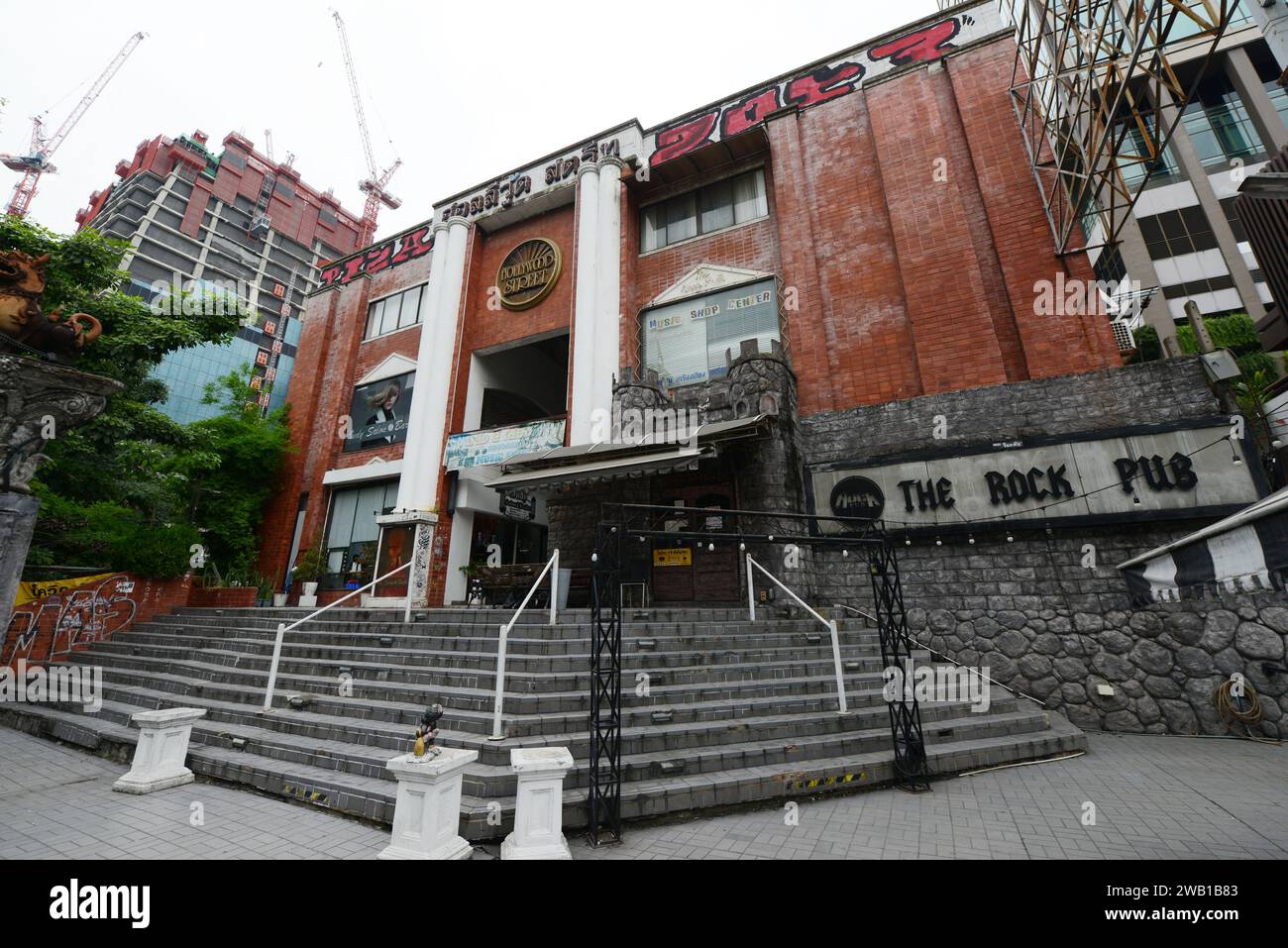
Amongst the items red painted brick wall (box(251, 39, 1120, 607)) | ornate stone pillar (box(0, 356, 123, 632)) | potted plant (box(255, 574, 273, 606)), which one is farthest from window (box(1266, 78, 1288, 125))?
potted plant (box(255, 574, 273, 606))

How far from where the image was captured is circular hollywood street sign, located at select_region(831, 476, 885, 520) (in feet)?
33.2

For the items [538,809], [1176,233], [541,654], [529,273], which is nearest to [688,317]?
[529,273]

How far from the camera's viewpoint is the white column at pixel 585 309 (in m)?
14.0

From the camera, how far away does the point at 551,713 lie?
5.73 m

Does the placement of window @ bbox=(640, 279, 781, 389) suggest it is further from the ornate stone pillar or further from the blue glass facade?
the blue glass facade

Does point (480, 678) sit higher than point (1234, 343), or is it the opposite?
point (1234, 343)

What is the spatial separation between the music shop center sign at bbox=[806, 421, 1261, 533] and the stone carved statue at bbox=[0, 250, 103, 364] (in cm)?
1122

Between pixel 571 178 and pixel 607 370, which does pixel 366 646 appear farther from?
pixel 571 178

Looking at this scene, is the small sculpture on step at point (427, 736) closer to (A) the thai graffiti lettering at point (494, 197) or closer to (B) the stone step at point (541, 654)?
(B) the stone step at point (541, 654)

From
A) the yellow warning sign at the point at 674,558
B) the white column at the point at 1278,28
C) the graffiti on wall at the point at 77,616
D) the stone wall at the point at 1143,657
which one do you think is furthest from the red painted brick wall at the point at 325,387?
the white column at the point at 1278,28

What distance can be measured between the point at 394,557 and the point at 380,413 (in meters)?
6.09

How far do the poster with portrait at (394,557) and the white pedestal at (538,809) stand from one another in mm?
12221

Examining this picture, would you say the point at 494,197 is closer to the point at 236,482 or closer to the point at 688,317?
the point at 688,317
